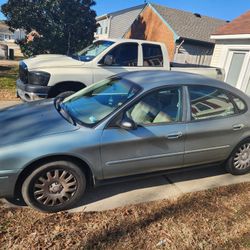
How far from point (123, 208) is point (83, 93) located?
1.82 metres

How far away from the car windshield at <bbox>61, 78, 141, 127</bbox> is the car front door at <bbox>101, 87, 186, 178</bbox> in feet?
0.70

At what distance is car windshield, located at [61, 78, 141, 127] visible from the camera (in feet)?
11.9

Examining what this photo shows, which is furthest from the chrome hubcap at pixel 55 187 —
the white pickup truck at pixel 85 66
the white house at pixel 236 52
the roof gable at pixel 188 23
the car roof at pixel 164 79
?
the roof gable at pixel 188 23

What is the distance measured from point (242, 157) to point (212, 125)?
3.19 feet

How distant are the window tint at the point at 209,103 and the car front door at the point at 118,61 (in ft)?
10.6

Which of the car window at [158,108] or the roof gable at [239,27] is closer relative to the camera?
the car window at [158,108]

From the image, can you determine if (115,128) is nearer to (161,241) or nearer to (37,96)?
(161,241)

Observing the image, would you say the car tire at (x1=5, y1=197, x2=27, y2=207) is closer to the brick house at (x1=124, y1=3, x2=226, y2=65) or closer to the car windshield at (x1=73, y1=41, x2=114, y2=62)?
the car windshield at (x1=73, y1=41, x2=114, y2=62)

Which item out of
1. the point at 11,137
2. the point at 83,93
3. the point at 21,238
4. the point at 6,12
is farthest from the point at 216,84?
the point at 6,12

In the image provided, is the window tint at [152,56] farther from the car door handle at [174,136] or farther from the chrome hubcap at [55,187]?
the chrome hubcap at [55,187]

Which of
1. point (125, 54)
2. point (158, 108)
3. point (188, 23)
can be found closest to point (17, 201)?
point (158, 108)

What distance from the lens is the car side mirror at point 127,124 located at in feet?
11.2

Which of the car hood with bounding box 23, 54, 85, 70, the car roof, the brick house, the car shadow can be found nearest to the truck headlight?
the car hood with bounding box 23, 54, 85, 70

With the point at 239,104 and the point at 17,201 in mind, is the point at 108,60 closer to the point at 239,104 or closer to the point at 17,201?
the point at 239,104
